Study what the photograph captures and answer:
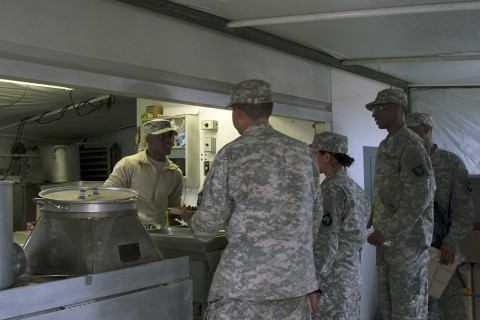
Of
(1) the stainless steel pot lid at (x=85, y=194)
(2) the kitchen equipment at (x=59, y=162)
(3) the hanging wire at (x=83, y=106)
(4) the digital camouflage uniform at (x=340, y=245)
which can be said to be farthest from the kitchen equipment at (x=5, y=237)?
(2) the kitchen equipment at (x=59, y=162)

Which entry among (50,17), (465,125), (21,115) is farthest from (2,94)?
(465,125)

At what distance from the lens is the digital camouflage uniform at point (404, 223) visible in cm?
348

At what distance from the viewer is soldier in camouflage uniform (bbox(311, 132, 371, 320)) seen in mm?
3180

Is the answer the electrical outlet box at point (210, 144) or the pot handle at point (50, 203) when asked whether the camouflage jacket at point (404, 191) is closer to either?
the electrical outlet box at point (210, 144)

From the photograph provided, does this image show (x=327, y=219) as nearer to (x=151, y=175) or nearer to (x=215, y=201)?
(x=215, y=201)

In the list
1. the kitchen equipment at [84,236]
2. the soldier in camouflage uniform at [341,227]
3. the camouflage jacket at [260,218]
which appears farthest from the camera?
the soldier in camouflage uniform at [341,227]

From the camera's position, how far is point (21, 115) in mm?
5844

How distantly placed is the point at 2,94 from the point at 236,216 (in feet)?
10.2

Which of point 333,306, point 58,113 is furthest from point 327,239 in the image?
point 58,113

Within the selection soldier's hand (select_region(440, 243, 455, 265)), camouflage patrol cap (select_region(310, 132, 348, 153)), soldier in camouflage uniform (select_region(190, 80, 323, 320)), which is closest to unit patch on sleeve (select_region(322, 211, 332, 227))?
camouflage patrol cap (select_region(310, 132, 348, 153))

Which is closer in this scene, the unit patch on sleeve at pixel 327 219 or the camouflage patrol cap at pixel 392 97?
the unit patch on sleeve at pixel 327 219

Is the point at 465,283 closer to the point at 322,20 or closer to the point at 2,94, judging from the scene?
the point at 322,20

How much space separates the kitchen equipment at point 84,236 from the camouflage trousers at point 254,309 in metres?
0.37

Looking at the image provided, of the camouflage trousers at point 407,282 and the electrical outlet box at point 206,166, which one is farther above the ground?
the electrical outlet box at point 206,166
